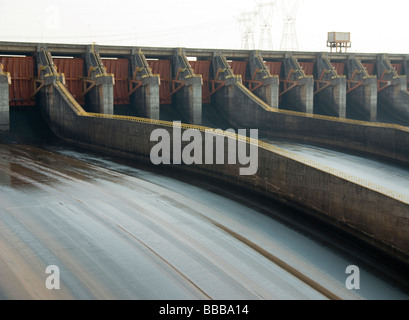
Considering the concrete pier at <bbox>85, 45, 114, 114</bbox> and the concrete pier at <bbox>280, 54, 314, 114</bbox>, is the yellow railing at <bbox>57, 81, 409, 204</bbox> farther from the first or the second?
the concrete pier at <bbox>280, 54, 314, 114</bbox>

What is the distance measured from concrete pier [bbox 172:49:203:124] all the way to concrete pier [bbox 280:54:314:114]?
11345mm

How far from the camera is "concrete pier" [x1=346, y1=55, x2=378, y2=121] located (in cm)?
5462

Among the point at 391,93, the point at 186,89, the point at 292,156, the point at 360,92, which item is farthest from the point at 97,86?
the point at 391,93

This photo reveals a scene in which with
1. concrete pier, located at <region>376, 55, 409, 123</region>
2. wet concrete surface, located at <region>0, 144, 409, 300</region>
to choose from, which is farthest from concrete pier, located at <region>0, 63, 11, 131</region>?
concrete pier, located at <region>376, 55, 409, 123</region>

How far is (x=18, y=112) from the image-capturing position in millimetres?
39281

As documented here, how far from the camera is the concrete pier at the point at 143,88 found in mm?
42438

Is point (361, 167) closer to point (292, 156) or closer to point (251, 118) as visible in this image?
point (292, 156)

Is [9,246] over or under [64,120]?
under

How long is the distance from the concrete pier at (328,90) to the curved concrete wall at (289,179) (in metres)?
25.5

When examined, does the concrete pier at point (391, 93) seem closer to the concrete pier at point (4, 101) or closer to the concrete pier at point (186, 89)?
the concrete pier at point (186, 89)

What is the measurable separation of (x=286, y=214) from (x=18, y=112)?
22.8 m
